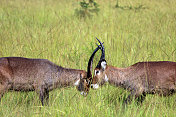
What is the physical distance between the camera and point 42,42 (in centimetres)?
644

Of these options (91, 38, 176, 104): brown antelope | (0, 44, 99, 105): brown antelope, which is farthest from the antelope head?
(0, 44, 99, 105): brown antelope

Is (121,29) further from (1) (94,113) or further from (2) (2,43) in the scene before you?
(1) (94,113)

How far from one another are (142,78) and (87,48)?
190cm

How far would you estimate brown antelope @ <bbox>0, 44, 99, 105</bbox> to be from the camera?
414 cm

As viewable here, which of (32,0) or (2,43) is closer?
(2,43)

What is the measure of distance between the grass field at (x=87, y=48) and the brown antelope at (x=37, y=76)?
148mm

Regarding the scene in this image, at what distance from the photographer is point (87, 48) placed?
5992 mm

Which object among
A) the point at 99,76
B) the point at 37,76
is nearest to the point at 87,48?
the point at 99,76

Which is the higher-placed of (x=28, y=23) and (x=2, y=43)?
(x=28, y=23)

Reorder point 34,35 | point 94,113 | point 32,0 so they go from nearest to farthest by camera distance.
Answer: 1. point 94,113
2. point 34,35
3. point 32,0

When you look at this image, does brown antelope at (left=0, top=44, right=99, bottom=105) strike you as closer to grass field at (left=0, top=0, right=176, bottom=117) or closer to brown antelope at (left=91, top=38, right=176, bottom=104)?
grass field at (left=0, top=0, right=176, bottom=117)

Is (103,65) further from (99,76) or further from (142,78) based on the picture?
(142,78)

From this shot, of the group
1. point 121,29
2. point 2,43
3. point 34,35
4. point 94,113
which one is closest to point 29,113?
point 94,113

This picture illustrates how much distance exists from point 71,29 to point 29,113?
4.23 m
